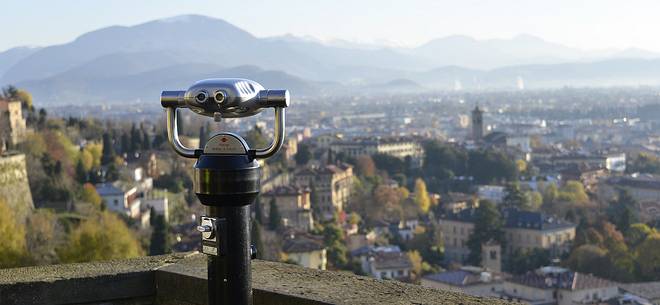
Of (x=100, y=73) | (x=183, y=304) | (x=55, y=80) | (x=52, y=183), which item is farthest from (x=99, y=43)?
(x=183, y=304)

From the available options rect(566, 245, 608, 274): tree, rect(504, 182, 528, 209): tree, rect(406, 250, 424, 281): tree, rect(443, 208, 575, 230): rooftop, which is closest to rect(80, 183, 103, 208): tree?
rect(406, 250, 424, 281): tree

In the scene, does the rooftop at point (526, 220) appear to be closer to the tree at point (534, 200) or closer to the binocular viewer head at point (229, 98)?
the tree at point (534, 200)

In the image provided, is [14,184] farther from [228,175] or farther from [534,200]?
[534,200]

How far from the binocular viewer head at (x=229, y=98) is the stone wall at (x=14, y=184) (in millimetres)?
16941

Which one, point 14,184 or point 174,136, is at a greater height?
point 174,136

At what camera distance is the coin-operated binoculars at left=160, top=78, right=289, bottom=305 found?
164 cm

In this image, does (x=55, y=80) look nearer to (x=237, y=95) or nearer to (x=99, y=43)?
(x=99, y=43)

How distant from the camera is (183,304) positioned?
2.21 m

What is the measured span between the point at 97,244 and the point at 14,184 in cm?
346

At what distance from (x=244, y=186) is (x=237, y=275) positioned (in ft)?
0.54

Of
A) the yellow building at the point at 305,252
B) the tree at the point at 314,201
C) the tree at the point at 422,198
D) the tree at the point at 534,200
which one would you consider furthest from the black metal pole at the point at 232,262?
the tree at the point at 422,198

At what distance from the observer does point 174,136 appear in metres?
1.75

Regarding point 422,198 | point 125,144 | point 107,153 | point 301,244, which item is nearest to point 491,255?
point 301,244

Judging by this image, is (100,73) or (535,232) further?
(100,73)
